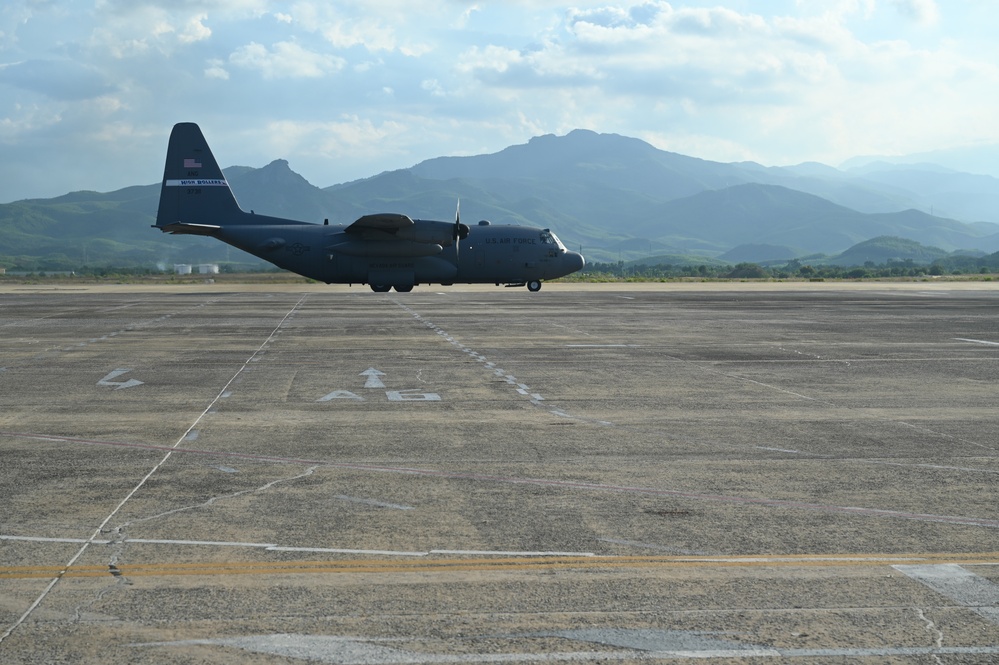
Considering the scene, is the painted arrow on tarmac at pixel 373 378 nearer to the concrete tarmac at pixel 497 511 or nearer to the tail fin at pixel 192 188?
the concrete tarmac at pixel 497 511

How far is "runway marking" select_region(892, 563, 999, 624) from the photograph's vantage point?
686cm

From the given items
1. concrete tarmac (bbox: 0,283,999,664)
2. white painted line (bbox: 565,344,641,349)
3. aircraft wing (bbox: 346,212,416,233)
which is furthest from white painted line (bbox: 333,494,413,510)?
aircraft wing (bbox: 346,212,416,233)

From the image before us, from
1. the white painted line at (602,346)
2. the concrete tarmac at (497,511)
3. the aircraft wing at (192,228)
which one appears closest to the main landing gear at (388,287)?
the aircraft wing at (192,228)

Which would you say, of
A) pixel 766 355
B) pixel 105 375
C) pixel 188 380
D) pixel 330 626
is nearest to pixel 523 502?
pixel 330 626

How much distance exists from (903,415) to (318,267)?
40.6 metres

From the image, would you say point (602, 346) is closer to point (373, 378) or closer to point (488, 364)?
point (488, 364)

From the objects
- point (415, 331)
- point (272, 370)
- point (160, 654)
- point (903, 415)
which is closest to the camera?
point (160, 654)

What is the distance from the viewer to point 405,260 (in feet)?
172

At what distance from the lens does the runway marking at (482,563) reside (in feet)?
24.9

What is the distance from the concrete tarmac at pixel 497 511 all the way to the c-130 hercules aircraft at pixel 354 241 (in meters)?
29.4

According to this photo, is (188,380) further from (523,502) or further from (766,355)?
(766,355)

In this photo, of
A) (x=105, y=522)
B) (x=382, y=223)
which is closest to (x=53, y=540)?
(x=105, y=522)

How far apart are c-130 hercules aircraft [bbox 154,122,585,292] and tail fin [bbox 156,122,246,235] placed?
0.18ft

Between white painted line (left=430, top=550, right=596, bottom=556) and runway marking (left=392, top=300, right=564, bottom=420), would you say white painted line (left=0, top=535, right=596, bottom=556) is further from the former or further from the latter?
runway marking (left=392, top=300, right=564, bottom=420)
